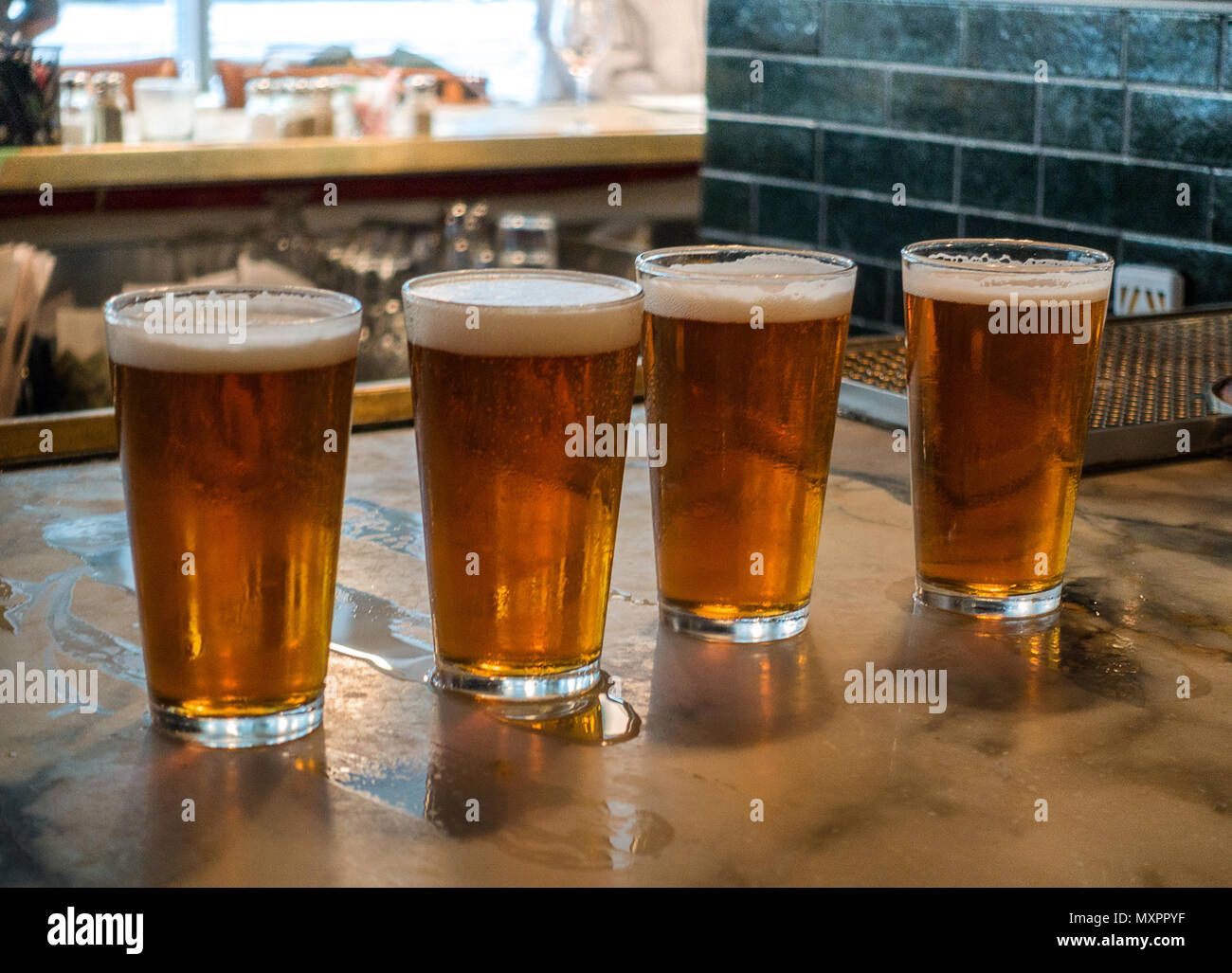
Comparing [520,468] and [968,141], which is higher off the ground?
[968,141]

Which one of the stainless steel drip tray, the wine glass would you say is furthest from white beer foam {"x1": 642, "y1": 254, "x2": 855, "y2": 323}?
the wine glass

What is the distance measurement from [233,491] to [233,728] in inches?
4.3

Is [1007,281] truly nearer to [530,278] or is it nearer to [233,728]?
[530,278]

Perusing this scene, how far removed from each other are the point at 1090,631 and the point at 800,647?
0.17 m

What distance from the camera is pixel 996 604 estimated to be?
878mm

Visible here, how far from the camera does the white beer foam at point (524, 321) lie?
69 centimetres

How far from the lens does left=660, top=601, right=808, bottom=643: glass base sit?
828 millimetres

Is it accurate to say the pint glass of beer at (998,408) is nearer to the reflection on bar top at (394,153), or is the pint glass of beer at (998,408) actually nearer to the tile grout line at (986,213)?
the tile grout line at (986,213)

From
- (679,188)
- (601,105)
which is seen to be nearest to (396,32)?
(601,105)

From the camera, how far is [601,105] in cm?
493

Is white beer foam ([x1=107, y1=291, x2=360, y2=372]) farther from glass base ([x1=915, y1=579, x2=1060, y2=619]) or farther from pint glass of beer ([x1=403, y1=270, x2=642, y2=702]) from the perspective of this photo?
glass base ([x1=915, y1=579, x2=1060, y2=619])

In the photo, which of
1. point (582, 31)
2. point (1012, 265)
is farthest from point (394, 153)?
point (1012, 265)

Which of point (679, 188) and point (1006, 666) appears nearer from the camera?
point (1006, 666)

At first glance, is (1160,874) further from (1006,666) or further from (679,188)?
(679,188)
